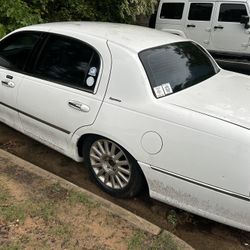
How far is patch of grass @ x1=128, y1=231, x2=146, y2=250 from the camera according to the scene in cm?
283

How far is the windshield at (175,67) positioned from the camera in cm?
338

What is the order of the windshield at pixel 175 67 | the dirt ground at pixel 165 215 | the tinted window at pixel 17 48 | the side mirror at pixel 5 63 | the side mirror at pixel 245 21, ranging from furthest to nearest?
the side mirror at pixel 245 21, the side mirror at pixel 5 63, the tinted window at pixel 17 48, the windshield at pixel 175 67, the dirt ground at pixel 165 215

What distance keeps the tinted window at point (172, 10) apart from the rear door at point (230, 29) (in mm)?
1110

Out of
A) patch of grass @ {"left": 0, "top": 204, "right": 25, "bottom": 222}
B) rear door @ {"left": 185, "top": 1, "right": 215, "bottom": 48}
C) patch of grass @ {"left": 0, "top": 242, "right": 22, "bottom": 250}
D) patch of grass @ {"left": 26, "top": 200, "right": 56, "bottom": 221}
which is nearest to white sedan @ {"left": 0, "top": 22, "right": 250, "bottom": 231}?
patch of grass @ {"left": 26, "top": 200, "right": 56, "bottom": 221}

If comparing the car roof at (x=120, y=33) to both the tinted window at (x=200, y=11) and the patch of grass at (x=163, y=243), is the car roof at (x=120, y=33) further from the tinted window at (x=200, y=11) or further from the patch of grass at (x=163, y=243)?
the tinted window at (x=200, y=11)

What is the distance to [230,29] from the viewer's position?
8609 millimetres

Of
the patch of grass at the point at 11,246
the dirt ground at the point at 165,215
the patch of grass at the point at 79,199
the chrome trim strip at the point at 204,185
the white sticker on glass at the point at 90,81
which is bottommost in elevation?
the dirt ground at the point at 165,215

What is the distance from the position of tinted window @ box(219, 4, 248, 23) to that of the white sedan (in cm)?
470

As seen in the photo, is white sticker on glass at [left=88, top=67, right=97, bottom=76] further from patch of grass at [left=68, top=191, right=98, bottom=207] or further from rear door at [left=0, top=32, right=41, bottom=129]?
patch of grass at [left=68, top=191, right=98, bottom=207]

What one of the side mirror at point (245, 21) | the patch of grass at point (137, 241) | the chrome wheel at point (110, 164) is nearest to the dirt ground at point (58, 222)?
the patch of grass at point (137, 241)

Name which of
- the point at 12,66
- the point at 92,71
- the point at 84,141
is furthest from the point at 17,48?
the point at 84,141

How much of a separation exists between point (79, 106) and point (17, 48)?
1324mm

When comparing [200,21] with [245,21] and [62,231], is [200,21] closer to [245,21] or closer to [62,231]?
[245,21]

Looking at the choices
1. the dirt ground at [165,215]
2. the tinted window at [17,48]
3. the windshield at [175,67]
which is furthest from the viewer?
the tinted window at [17,48]
